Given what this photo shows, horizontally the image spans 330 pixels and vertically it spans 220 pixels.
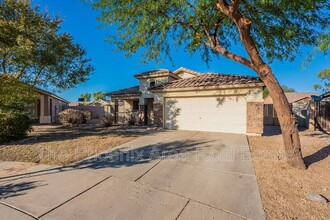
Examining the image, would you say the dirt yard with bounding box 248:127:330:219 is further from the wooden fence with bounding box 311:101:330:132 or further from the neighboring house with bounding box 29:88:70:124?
the neighboring house with bounding box 29:88:70:124

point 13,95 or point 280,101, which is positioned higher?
point 13,95

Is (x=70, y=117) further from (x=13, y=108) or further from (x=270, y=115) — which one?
(x=270, y=115)

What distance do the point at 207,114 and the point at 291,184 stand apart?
7328mm

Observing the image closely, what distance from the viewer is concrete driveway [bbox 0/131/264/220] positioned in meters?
2.90

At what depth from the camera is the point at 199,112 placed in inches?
447

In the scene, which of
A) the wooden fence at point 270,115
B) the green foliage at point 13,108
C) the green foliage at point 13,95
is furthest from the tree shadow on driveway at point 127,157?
the wooden fence at point 270,115

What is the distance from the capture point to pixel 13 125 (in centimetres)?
826

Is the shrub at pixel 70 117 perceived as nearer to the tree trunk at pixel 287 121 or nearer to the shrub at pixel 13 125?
the shrub at pixel 13 125

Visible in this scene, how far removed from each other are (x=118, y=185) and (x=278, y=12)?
24.6 ft

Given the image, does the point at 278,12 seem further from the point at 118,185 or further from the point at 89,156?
the point at 89,156

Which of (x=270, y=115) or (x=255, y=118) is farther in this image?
(x=270, y=115)

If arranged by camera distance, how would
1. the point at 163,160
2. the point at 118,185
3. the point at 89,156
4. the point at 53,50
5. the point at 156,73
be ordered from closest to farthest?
the point at 118,185, the point at 163,160, the point at 89,156, the point at 53,50, the point at 156,73

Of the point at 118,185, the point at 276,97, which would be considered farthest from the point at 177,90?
the point at 118,185

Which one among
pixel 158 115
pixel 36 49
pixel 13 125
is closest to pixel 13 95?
pixel 13 125
